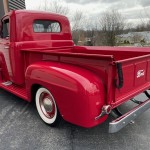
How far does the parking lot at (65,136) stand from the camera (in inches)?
98.4

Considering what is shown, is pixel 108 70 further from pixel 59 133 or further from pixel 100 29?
pixel 100 29

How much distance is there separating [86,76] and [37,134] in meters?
1.27

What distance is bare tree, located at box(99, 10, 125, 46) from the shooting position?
16.6m

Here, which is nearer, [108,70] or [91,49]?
[108,70]

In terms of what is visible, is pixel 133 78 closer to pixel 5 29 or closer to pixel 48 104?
pixel 48 104

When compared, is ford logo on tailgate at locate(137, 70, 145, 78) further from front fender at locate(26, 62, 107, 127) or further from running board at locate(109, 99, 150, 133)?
front fender at locate(26, 62, 107, 127)

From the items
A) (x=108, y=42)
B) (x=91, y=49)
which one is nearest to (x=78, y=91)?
(x=91, y=49)

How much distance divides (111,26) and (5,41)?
1517 cm

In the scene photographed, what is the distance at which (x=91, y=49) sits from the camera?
402cm

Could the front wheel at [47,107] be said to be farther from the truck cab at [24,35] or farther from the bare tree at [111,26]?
the bare tree at [111,26]

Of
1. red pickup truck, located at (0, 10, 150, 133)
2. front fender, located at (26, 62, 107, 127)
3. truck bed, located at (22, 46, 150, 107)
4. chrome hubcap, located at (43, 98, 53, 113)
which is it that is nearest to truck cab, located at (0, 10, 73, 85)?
red pickup truck, located at (0, 10, 150, 133)

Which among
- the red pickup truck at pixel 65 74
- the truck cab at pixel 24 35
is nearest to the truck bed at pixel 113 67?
the red pickup truck at pixel 65 74

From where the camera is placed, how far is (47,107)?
2.91 metres

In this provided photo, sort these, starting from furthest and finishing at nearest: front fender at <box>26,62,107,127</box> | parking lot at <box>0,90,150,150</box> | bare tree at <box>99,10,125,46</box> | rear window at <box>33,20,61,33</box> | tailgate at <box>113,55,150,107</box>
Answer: bare tree at <box>99,10,125,46</box> → rear window at <box>33,20,61,33</box> → parking lot at <box>0,90,150,150</box> → tailgate at <box>113,55,150,107</box> → front fender at <box>26,62,107,127</box>
